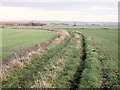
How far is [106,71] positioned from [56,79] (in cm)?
424

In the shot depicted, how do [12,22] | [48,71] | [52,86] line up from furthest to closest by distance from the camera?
[12,22]
[48,71]
[52,86]

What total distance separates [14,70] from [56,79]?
3.64 m

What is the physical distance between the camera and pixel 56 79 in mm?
16156

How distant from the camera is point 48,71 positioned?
57.6 feet

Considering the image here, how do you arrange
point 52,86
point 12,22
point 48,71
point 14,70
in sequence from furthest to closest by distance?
point 12,22
point 14,70
point 48,71
point 52,86

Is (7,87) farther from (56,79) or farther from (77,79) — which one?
(77,79)

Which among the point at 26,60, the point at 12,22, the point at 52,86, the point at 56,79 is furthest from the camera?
the point at 12,22

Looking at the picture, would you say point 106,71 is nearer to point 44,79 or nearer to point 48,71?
point 48,71

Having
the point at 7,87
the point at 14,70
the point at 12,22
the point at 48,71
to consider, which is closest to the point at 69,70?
the point at 48,71

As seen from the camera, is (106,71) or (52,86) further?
(106,71)

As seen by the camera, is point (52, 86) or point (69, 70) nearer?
point (52, 86)

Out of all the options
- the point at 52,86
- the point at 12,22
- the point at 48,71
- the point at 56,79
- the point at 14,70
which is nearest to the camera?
the point at 52,86

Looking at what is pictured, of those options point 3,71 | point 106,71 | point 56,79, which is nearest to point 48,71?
point 56,79

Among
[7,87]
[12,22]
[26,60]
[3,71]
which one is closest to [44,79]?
[7,87]
